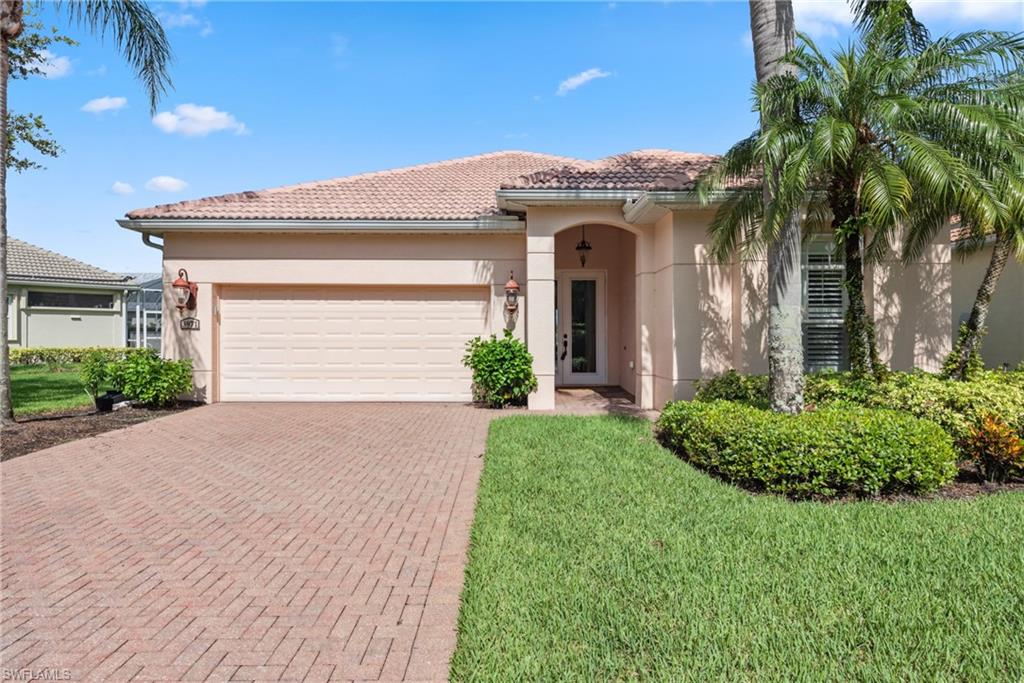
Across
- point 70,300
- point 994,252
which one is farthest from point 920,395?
point 70,300

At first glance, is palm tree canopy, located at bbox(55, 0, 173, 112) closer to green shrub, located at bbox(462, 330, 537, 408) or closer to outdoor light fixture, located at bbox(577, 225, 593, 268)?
green shrub, located at bbox(462, 330, 537, 408)

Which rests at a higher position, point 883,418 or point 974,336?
point 974,336

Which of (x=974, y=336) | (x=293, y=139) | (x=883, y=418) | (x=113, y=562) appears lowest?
(x=113, y=562)

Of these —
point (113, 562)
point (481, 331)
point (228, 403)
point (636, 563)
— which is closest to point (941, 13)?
point (481, 331)

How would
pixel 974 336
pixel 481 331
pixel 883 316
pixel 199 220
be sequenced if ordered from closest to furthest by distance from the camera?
1. pixel 974 336
2. pixel 883 316
3. pixel 199 220
4. pixel 481 331

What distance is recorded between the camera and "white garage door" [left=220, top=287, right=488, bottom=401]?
40.2ft

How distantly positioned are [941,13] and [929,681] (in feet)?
34.5

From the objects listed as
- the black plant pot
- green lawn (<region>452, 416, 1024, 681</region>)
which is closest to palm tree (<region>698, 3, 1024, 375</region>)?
green lawn (<region>452, 416, 1024, 681</region>)

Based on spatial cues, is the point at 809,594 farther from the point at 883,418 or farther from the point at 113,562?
the point at 113,562

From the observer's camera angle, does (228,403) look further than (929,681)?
Yes

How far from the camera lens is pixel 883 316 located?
1022cm

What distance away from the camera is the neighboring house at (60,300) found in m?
23.6

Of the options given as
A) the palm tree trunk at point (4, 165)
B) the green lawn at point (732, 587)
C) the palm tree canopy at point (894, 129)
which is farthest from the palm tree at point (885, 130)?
the palm tree trunk at point (4, 165)

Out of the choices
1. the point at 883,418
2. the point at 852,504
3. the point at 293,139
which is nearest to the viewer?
the point at 852,504
